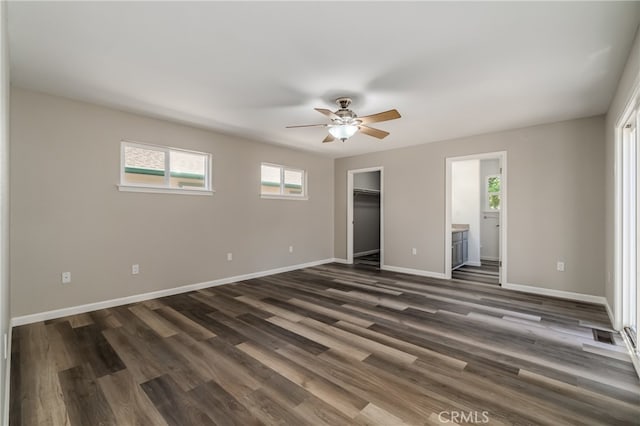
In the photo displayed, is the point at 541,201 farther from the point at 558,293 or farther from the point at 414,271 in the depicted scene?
the point at 414,271

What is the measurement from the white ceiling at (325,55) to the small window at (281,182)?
187 cm

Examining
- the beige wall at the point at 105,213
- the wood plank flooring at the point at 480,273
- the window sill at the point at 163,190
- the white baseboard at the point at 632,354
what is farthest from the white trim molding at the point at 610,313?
the window sill at the point at 163,190

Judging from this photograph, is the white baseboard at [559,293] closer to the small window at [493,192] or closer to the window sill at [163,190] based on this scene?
the small window at [493,192]

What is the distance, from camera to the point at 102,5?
1858mm

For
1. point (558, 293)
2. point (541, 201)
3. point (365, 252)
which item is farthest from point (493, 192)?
point (365, 252)

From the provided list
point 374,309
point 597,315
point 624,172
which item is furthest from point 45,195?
point 597,315

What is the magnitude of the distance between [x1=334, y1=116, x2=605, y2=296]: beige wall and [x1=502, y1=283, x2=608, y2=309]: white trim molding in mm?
56

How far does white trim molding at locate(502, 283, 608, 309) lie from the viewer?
3.85m

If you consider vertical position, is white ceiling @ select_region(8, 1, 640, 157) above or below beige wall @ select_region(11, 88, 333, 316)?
above

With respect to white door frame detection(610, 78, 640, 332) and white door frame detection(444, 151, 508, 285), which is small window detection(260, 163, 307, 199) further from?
white door frame detection(610, 78, 640, 332)

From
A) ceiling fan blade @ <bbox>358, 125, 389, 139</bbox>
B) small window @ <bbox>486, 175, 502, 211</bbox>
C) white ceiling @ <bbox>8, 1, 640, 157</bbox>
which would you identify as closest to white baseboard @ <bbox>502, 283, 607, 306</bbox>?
white ceiling @ <bbox>8, 1, 640, 157</bbox>

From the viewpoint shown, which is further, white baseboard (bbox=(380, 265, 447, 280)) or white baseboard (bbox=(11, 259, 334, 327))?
white baseboard (bbox=(380, 265, 447, 280))

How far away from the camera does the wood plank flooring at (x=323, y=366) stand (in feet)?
5.74

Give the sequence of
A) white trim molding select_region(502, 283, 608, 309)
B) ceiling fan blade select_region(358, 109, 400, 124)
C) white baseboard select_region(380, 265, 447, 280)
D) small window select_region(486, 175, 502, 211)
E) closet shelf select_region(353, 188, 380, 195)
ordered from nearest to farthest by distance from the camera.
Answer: ceiling fan blade select_region(358, 109, 400, 124) < white trim molding select_region(502, 283, 608, 309) < white baseboard select_region(380, 265, 447, 280) < small window select_region(486, 175, 502, 211) < closet shelf select_region(353, 188, 380, 195)
